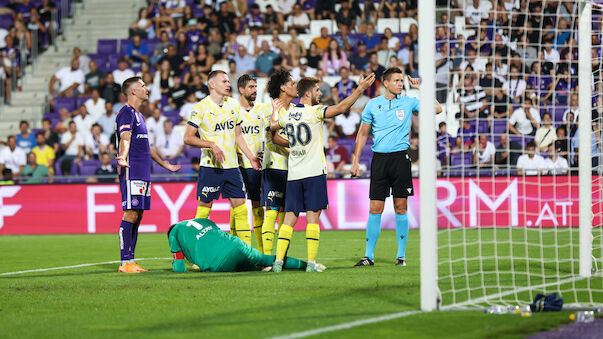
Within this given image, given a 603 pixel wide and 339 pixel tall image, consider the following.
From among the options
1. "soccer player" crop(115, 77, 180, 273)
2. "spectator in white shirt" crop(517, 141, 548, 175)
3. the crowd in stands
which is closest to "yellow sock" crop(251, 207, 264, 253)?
"soccer player" crop(115, 77, 180, 273)

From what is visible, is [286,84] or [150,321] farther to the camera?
[286,84]

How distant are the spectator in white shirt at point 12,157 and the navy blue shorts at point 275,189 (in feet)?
38.3

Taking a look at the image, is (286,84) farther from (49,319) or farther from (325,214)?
(325,214)

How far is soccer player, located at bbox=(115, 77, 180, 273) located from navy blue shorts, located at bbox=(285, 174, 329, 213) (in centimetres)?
173

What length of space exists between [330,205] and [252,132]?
7080mm

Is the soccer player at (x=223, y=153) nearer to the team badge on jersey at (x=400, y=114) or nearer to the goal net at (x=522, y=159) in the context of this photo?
the team badge on jersey at (x=400, y=114)

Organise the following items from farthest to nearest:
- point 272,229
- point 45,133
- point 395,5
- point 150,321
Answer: point 395,5 < point 45,133 < point 272,229 < point 150,321

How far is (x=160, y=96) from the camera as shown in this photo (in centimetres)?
2131

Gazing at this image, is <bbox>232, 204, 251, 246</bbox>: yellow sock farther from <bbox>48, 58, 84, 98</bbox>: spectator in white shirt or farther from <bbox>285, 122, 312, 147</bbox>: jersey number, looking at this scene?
<bbox>48, 58, 84, 98</bbox>: spectator in white shirt

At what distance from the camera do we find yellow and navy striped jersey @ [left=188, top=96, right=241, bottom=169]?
1005 centimetres

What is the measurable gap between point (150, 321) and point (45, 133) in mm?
15055

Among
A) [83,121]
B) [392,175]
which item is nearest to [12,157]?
[83,121]

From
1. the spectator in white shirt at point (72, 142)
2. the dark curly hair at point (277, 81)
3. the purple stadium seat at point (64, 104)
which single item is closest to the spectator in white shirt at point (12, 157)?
the spectator in white shirt at point (72, 142)

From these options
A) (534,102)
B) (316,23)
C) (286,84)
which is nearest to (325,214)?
(534,102)
